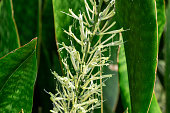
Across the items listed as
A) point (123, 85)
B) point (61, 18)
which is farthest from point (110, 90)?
point (61, 18)

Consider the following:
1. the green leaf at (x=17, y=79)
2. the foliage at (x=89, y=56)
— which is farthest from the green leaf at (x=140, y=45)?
the green leaf at (x=17, y=79)

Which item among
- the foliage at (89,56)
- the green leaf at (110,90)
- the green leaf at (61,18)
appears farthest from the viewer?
the green leaf at (110,90)

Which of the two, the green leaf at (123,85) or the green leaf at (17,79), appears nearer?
the green leaf at (17,79)

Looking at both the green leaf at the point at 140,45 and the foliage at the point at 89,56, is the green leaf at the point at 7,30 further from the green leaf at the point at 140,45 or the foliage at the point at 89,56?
the green leaf at the point at 140,45

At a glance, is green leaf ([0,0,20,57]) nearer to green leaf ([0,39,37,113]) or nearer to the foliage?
the foliage

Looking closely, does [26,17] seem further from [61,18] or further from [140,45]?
[140,45]

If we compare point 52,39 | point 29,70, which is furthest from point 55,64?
point 29,70
